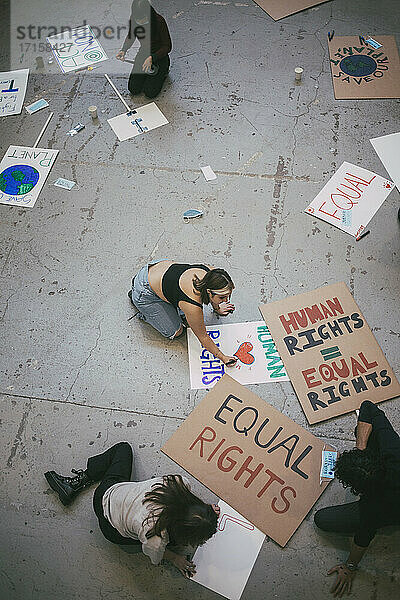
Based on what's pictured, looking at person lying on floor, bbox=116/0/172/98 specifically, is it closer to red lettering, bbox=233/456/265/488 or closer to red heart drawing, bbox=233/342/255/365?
red heart drawing, bbox=233/342/255/365

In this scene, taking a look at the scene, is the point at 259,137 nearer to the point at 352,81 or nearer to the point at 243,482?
the point at 352,81

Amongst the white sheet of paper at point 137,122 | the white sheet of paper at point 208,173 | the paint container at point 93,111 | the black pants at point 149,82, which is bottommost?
the white sheet of paper at point 208,173

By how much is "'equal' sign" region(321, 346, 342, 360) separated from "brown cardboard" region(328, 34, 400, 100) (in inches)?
81.1

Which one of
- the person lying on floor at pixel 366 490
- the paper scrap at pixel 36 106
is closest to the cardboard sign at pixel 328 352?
the person lying on floor at pixel 366 490

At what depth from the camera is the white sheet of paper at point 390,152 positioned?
387cm

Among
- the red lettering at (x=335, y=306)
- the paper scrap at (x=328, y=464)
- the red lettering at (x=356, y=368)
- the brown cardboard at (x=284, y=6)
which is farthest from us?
the brown cardboard at (x=284, y=6)

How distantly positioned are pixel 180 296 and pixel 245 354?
20.3 inches

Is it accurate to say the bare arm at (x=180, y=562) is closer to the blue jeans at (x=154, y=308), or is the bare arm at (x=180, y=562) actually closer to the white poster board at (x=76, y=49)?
the blue jeans at (x=154, y=308)

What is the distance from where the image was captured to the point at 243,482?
2.82 meters

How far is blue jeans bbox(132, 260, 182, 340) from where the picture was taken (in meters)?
3.21

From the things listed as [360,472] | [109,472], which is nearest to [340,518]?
[360,472]

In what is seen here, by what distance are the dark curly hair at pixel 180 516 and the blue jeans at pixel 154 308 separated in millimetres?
1068

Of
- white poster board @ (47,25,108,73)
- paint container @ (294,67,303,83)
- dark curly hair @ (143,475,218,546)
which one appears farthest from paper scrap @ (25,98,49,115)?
dark curly hair @ (143,475,218,546)

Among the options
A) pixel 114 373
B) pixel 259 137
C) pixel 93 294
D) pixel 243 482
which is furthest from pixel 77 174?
pixel 243 482
